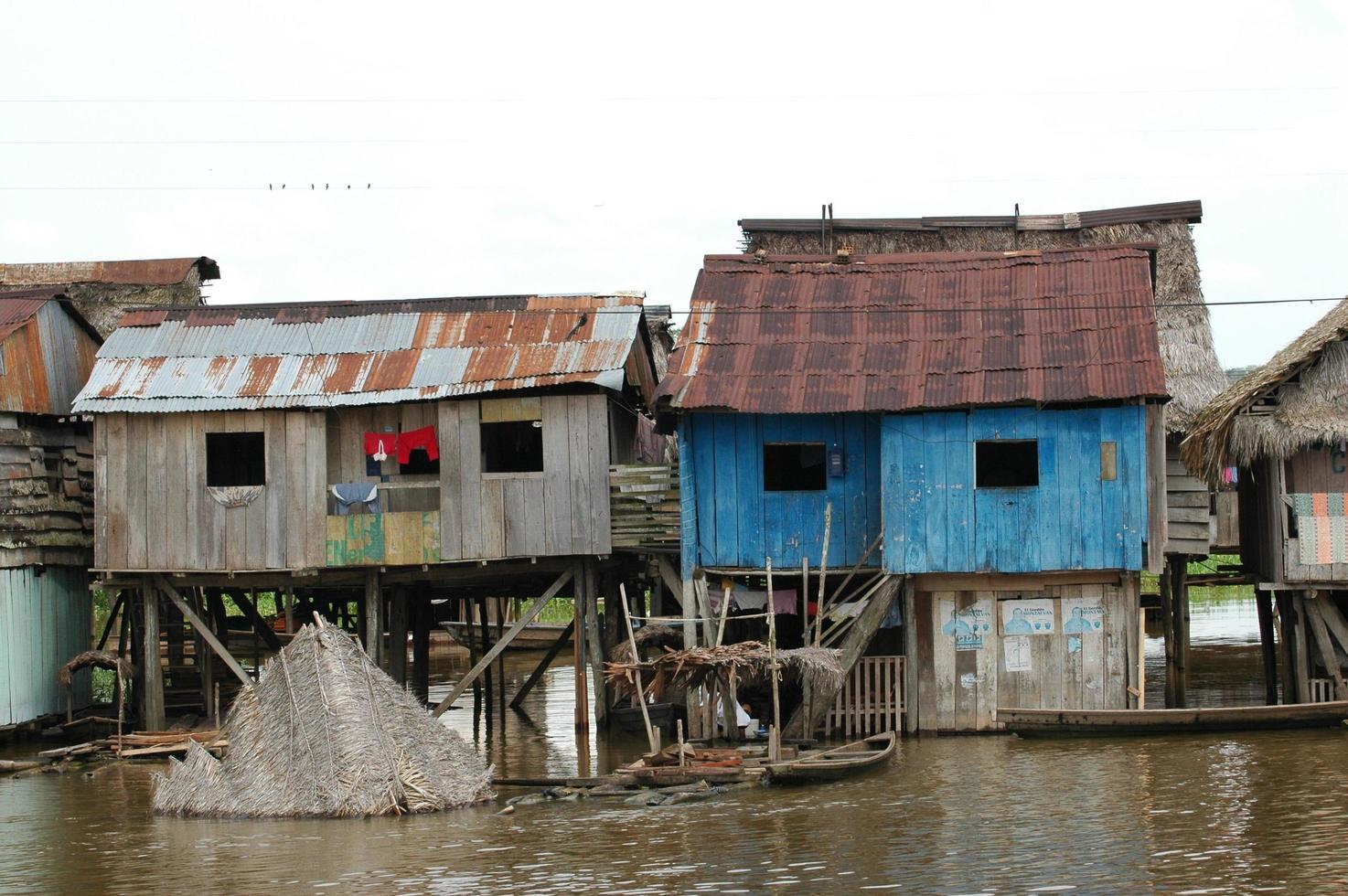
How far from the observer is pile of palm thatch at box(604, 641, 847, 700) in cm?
1928

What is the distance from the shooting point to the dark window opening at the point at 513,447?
24.6 meters

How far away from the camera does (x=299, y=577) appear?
2419cm

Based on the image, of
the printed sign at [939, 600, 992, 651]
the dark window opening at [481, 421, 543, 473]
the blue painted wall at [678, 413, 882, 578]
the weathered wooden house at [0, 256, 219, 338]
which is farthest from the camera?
the weathered wooden house at [0, 256, 219, 338]

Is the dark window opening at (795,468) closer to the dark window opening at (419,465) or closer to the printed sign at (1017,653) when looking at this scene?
the printed sign at (1017,653)

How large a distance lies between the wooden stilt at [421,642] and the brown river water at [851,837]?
22.5 feet

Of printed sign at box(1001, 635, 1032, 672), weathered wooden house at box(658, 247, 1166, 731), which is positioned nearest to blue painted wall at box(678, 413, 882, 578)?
weathered wooden house at box(658, 247, 1166, 731)

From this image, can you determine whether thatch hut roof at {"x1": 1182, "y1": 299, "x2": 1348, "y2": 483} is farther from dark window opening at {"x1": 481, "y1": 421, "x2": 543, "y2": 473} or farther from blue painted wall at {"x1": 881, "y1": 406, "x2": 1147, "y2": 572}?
dark window opening at {"x1": 481, "y1": 421, "x2": 543, "y2": 473}

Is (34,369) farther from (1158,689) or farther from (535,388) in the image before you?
(1158,689)

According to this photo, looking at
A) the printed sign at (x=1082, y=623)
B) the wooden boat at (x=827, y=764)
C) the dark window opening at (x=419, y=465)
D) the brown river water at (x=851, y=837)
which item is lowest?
the brown river water at (x=851, y=837)

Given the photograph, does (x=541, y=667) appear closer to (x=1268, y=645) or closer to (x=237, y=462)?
(x=237, y=462)

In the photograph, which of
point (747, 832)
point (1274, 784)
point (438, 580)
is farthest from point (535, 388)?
point (1274, 784)

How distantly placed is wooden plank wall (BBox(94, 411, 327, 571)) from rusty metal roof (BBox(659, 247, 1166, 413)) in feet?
17.9

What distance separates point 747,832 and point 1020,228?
51.5 ft

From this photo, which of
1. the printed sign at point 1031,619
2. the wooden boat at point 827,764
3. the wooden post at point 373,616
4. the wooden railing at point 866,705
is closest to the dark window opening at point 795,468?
the wooden railing at point 866,705
